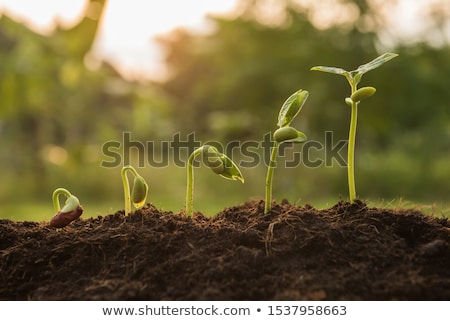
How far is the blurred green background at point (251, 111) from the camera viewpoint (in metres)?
4.83

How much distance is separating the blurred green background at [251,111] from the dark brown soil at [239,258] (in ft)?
9.16

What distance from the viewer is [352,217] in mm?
1139

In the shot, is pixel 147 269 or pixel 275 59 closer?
pixel 147 269

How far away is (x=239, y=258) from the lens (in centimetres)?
98

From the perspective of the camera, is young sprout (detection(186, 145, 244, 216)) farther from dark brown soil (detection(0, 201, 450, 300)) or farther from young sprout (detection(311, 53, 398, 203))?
young sprout (detection(311, 53, 398, 203))

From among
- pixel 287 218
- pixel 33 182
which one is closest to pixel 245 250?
pixel 287 218

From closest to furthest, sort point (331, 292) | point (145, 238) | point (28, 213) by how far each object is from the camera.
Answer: point (331, 292) → point (145, 238) → point (28, 213)

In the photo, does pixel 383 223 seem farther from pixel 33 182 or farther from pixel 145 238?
pixel 33 182

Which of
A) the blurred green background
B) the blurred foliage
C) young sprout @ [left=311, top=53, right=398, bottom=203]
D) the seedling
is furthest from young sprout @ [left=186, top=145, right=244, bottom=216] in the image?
the blurred foliage

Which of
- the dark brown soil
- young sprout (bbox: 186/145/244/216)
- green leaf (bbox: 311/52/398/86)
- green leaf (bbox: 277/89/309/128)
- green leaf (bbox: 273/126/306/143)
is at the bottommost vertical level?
the dark brown soil

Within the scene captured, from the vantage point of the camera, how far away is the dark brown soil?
3.02ft

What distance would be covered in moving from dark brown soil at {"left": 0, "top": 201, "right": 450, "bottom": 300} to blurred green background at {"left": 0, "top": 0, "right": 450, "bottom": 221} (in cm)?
279

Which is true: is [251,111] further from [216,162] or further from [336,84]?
[216,162]

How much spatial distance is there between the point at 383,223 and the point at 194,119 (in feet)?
23.1
